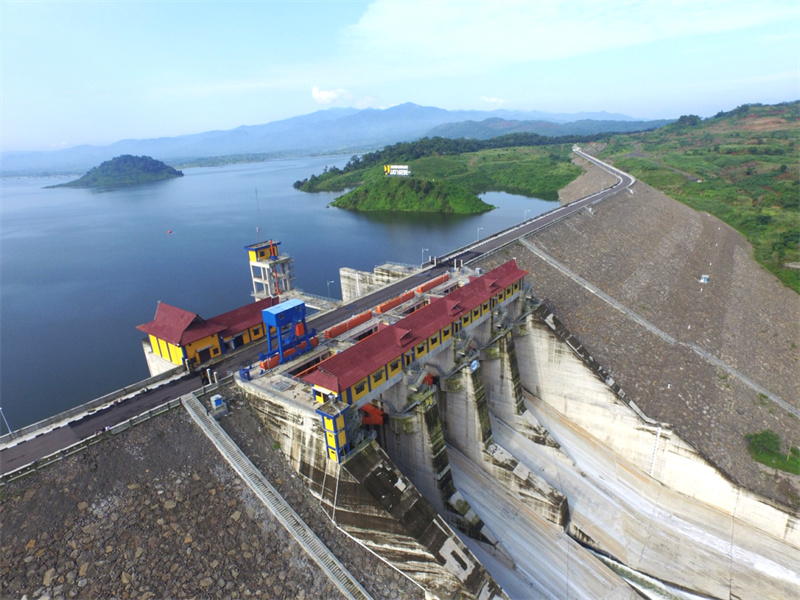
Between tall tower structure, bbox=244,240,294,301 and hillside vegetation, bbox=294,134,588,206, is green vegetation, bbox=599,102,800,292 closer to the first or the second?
hillside vegetation, bbox=294,134,588,206

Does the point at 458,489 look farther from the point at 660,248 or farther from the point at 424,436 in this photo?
the point at 660,248

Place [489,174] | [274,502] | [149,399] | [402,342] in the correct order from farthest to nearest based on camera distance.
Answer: [489,174], [402,342], [149,399], [274,502]

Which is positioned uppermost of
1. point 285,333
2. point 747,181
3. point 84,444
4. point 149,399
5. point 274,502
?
point 285,333

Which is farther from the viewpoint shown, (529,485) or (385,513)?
(529,485)

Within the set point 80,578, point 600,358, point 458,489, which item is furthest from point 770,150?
point 80,578

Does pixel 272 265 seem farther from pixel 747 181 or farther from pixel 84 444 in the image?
pixel 747 181

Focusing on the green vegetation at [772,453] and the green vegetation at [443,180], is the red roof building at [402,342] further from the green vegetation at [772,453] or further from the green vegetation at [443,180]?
the green vegetation at [443,180]

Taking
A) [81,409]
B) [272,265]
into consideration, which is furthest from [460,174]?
[81,409]

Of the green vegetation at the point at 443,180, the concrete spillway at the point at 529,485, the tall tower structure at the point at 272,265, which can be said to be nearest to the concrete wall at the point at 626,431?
the concrete spillway at the point at 529,485
